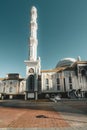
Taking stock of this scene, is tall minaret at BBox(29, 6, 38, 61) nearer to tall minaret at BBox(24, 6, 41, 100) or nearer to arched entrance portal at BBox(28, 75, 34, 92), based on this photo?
tall minaret at BBox(24, 6, 41, 100)

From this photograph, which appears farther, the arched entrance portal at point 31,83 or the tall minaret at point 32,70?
the arched entrance portal at point 31,83

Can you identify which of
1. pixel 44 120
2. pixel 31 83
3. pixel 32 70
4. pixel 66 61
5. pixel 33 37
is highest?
pixel 33 37

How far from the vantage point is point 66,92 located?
152 ft

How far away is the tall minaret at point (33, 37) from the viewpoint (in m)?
51.6

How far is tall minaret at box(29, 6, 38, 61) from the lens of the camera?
51562 mm

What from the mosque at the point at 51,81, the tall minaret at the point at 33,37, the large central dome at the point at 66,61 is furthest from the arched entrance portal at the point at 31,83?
the large central dome at the point at 66,61

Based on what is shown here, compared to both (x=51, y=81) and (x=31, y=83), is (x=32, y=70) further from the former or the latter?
(x=51, y=81)

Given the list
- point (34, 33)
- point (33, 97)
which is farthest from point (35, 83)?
point (34, 33)

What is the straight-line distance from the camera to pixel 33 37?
54.0 metres

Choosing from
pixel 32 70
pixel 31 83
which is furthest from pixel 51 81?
pixel 32 70

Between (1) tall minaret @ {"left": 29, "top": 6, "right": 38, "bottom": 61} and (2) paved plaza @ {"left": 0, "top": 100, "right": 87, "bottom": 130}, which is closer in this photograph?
(2) paved plaza @ {"left": 0, "top": 100, "right": 87, "bottom": 130}

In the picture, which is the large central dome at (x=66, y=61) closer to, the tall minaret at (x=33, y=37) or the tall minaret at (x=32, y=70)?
the tall minaret at (x=32, y=70)

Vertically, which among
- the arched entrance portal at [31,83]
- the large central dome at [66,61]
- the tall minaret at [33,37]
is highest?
the tall minaret at [33,37]

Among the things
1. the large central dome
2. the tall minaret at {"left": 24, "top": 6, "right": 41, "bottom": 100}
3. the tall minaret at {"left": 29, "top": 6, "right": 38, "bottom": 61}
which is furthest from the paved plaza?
the large central dome
